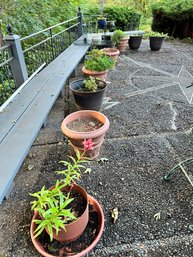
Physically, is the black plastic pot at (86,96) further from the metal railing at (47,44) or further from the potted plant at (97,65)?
the metal railing at (47,44)

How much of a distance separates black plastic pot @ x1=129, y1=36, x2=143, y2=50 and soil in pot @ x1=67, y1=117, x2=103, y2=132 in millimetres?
5084

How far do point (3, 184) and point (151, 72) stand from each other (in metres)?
4.23

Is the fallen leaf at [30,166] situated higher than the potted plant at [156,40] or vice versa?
the potted plant at [156,40]

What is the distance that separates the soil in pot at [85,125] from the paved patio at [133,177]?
0.32 meters

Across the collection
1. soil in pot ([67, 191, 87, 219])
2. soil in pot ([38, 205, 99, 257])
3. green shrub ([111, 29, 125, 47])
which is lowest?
soil in pot ([38, 205, 99, 257])

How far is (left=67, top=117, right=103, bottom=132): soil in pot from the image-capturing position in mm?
2220

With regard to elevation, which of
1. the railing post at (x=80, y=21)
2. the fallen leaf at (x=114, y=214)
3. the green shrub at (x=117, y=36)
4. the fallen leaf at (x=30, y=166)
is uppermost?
the railing post at (x=80, y=21)

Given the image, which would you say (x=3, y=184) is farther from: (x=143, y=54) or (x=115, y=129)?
(x=143, y=54)

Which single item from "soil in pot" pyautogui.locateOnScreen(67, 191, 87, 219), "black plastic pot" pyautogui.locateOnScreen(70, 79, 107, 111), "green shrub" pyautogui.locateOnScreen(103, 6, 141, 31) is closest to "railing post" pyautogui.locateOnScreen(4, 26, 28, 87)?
"black plastic pot" pyautogui.locateOnScreen(70, 79, 107, 111)

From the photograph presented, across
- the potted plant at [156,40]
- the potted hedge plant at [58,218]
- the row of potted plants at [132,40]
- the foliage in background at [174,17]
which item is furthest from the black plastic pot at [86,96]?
the foliage in background at [174,17]

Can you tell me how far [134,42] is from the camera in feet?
21.6

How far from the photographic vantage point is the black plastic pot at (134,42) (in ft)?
21.3

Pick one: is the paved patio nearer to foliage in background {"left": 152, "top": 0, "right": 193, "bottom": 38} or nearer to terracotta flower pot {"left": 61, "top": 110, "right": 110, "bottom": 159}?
terracotta flower pot {"left": 61, "top": 110, "right": 110, "bottom": 159}

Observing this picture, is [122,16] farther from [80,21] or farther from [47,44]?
[47,44]
